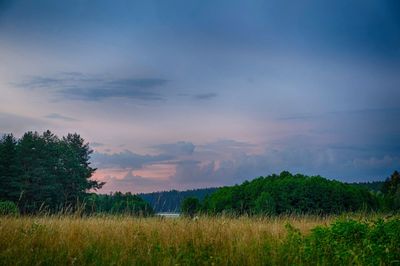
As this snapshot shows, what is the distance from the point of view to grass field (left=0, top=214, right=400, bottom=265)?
8750 millimetres

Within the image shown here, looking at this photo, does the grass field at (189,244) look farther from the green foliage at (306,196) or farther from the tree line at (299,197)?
the green foliage at (306,196)

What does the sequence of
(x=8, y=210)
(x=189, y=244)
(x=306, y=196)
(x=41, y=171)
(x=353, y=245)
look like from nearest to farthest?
(x=353, y=245) → (x=189, y=244) → (x=8, y=210) → (x=306, y=196) → (x=41, y=171)

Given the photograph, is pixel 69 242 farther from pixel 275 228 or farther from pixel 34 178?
pixel 34 178

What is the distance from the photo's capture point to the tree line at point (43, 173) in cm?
4953

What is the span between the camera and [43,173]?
52.2m

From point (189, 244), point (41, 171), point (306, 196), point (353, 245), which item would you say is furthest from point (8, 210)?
point (41, 171)

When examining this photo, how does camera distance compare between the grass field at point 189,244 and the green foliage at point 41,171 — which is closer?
the grass field at point 189,244

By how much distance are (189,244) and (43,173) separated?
4600 cm

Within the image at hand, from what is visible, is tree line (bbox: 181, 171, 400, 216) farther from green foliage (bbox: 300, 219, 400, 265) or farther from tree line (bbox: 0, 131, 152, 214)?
green foliage (bbox: 300, 219, 400, 265)

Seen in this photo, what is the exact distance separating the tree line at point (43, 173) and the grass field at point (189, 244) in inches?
1390

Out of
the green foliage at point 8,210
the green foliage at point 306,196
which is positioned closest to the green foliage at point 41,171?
the green foliage at point 306,196

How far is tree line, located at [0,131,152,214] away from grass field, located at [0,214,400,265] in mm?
35297

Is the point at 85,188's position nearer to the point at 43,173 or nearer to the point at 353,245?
the point at 43,173

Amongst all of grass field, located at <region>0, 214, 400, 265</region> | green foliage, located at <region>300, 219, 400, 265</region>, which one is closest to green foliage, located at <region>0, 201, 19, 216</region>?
grass field, located at <region>0, 214, 400, 265</region>
